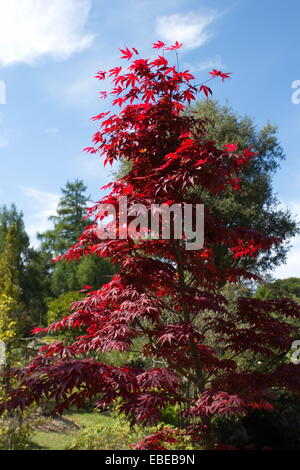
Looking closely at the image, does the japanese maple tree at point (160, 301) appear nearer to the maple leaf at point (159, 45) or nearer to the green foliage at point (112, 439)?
the maple leaf at point (159, 45)

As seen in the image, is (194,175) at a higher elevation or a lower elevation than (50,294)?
higher

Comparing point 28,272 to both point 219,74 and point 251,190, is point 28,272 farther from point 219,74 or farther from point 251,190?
point 219,74

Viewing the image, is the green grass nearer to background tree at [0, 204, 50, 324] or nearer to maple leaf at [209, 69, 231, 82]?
maple leaf at [209, 69, 231, 82]

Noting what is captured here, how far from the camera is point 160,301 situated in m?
4.21

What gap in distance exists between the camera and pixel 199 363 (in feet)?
14.3

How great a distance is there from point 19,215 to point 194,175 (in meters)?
29.9

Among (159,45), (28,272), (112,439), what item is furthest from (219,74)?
(28,272)

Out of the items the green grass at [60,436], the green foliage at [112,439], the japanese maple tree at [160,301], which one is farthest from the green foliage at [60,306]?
the japanese maple tree at [160,301]

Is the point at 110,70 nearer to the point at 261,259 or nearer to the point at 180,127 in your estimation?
the point at 180,127

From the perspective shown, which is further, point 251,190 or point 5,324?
point 251,190
